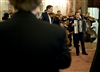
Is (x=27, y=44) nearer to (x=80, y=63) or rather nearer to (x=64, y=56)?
(x=64, y=56)

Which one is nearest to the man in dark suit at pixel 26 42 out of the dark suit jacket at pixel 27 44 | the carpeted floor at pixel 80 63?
the dark suit jacket at pixel 27 44

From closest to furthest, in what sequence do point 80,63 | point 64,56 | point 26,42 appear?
1. point 26,42
2. point 64,56
3. point 80,63

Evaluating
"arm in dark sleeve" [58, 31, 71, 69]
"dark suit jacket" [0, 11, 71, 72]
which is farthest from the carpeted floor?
"dark suit jacket" [0, 11, 71, 72]

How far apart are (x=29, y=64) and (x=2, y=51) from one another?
7.6 inches

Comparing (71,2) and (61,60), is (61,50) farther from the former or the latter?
(71,2)

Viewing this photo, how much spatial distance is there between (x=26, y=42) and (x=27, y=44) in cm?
1

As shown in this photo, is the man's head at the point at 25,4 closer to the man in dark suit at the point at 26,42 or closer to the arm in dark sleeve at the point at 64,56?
the man in dark suit at the point at 26,42

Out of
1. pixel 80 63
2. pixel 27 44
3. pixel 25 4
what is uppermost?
pixel 25 4

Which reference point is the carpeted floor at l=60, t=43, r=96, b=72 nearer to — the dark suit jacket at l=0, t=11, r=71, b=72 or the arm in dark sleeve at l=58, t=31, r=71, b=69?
the arm in dark sleeve at l=58, t=31, r=71, b=69

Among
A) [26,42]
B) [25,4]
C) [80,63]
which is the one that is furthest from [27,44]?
[80,63]

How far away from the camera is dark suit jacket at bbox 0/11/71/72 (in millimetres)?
1530

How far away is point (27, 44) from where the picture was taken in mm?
1526

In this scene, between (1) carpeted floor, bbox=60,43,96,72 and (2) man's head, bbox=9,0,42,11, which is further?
(1) carpeted floor, bbox=60,43,96,72

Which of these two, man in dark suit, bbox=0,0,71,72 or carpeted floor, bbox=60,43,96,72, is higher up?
man in dark suit, bbox=0,0,71,72
